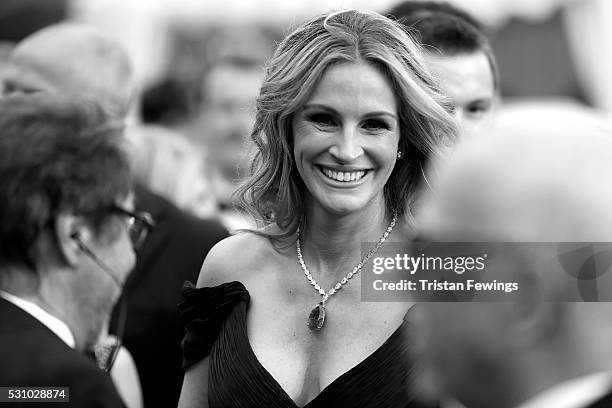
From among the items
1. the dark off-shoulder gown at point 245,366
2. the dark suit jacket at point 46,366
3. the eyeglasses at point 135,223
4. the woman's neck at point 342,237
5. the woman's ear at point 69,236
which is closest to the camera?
the dark suit jacket at point 46,366

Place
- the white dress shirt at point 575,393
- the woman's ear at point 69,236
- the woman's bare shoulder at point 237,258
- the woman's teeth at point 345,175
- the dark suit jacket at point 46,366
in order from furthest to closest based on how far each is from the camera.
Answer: the woman's bare shoulder at point 237,258 → the woman's teeth at point 345,175 → the woman's ear at point 69,236 → the dark suit jacket at point 46,366 → the white dress shirt at point 575,393

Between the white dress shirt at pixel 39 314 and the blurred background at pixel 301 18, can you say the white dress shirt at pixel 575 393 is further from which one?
the blurred background at pixel 301 18

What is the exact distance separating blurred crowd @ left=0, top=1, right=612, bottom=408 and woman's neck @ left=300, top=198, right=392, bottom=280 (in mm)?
156

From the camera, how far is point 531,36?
8492mm

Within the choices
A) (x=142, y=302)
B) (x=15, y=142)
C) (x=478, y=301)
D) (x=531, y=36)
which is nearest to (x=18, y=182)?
(x=15, y=142)

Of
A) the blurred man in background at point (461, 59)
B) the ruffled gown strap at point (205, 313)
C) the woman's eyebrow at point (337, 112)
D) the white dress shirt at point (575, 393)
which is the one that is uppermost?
the blurred man in background at point (461, 59)

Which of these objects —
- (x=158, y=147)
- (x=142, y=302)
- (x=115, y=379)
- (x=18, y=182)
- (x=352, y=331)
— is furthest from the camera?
(x=158, y=147)

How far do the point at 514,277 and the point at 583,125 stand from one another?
0.86 ft

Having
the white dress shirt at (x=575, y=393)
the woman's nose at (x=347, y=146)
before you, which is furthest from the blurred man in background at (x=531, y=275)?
the woman's nose at (x=347, y=146)

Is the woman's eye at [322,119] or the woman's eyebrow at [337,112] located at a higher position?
the woman's eyebrow at [337,112]

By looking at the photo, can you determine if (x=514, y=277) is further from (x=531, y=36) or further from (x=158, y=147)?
(x=531, y=36)

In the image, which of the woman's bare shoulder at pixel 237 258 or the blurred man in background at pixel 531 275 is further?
the woman's bare shoulder at pixel 237 258

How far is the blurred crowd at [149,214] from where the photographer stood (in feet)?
5.04

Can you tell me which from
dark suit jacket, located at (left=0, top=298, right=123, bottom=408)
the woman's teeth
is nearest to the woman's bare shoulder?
the woman's teeth
